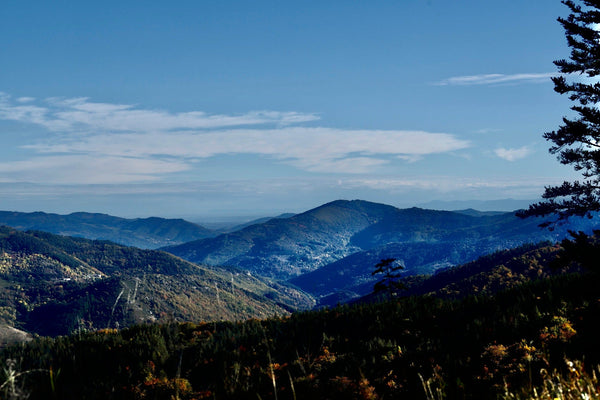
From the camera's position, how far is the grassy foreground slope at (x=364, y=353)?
13.2 m

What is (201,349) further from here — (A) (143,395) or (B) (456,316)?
(B) (456,316)

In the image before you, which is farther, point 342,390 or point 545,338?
point 545,338

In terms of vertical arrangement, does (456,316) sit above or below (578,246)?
below

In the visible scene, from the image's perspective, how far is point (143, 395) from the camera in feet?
55.6

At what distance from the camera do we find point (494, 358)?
51.3ft

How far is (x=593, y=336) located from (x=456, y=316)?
852 cm

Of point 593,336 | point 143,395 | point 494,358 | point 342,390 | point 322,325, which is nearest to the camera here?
point 342,390

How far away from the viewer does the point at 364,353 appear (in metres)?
19.2

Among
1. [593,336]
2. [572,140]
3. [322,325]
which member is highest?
[572,140]

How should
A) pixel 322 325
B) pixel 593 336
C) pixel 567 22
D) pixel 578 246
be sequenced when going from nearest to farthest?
pixel 578 246, pixel 593 336, pixel 567 22, pixel 322 325

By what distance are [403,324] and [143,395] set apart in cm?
1325

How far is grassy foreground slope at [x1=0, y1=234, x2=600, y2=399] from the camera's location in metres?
13.2

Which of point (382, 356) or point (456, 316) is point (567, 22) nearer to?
point (456, 316)

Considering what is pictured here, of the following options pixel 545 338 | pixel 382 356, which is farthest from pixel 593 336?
pixel 382 356
